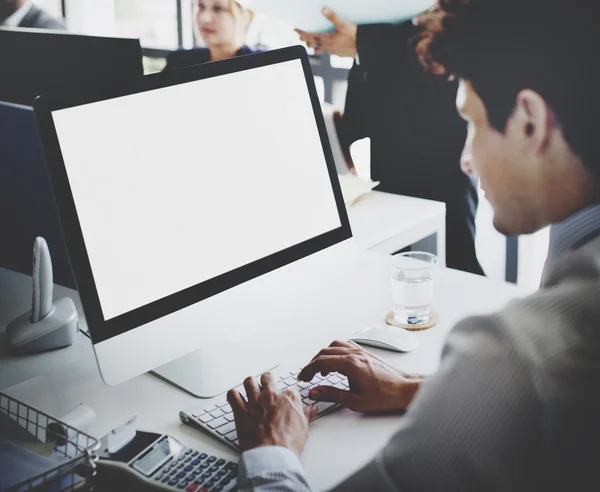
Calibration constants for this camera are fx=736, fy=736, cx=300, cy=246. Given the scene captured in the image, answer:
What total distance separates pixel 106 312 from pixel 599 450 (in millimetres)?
629

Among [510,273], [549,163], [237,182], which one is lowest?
[510,273]

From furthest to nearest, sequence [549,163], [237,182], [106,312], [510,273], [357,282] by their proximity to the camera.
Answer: [510,273], [357,282], [237,182], [106,312], [549,163]

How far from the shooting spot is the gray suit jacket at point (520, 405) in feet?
1.99

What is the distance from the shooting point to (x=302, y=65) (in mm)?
1254

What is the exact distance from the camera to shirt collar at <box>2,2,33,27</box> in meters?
2.98

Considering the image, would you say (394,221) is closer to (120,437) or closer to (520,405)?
(120,437)

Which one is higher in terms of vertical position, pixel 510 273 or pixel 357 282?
pixel 357 282

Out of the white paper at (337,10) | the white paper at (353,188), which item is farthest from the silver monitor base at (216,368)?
the white paper at (337,10)

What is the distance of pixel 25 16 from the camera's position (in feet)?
9.77

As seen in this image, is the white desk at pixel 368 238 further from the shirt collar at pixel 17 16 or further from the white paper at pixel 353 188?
the shirt collar at pixel 17 16

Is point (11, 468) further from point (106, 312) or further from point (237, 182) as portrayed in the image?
point (237, 182)

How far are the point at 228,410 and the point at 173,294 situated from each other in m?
0.18

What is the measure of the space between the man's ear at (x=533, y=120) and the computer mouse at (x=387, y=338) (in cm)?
54

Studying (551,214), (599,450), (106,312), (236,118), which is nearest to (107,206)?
(106,312)
